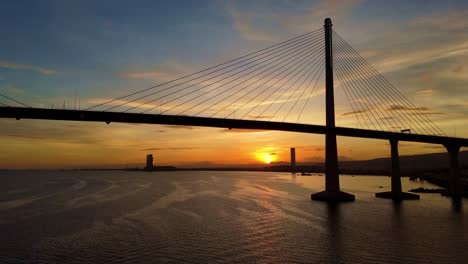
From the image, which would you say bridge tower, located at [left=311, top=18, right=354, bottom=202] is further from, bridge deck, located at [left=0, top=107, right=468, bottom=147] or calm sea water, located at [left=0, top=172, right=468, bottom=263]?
calm sea water, located at [left=0, top=172, right=468, bottom=263]

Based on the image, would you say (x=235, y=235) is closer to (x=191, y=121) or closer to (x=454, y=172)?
(x=191, y=121)

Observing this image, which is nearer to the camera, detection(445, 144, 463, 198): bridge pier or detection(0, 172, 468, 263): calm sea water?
detection(0, 172, 468, 263): calm sea water

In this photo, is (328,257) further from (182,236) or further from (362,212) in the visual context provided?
(362,212)

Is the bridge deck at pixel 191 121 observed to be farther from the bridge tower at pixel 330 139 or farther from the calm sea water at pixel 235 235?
the calm sea water at pixel 235 235

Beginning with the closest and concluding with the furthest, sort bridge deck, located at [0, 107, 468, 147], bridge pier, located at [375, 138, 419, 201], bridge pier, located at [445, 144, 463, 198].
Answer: bridge deck, located at [0, 107, 468, 147], bridge pier, located at [375, 138, 419, 201], bridge pier, located at [445, 144, 463, 198]

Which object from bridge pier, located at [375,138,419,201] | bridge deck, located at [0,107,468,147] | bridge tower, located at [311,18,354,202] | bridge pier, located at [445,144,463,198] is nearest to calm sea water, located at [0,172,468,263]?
bridge tower, located at [311,18,354,202]

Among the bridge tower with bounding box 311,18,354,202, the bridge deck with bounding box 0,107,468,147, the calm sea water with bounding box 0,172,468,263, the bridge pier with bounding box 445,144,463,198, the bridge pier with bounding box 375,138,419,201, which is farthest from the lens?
the bridge pier with bounding box 445,144,463,198

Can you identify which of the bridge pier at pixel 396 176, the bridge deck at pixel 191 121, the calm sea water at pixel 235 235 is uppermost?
the bridge deck at pixel 191 121

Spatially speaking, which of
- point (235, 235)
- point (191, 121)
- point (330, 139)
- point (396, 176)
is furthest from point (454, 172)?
point (235, 235)

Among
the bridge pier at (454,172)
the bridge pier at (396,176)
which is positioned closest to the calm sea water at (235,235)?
the bridge pier at (396,176)
